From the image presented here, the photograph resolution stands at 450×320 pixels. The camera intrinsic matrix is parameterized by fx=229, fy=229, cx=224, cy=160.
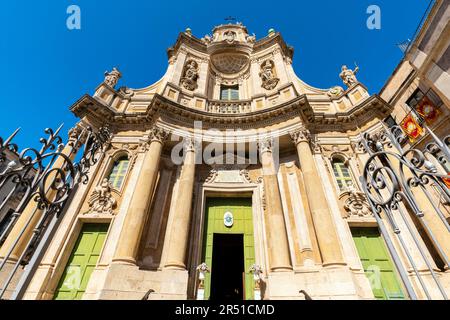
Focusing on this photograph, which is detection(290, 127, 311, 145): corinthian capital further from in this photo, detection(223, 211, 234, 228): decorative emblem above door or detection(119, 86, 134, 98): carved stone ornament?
detection(119, 86, 134, 98): carved stone ornament

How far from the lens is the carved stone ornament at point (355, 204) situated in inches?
387

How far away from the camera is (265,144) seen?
11398mm

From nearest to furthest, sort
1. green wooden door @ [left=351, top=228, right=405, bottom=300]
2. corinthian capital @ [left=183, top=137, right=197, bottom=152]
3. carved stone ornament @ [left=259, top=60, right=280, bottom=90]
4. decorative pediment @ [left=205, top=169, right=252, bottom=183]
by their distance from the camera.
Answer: green wooden door @ [left=351, top=228, right=405, bottom=300]
corinthian capital @ [left=183, top=137, right=197, bottom=152]
decorative pediment @ [left=205, top=169, right=252, bottom=183]
carved stone ornament @ [left=259, top=60, right=280, bottom=90]

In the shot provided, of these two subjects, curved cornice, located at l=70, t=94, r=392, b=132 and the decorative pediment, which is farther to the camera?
the decorative pediment

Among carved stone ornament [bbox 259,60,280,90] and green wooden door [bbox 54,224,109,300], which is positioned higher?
carved stone ornament [bbox 259,60,280,90]

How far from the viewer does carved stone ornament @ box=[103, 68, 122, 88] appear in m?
13.7

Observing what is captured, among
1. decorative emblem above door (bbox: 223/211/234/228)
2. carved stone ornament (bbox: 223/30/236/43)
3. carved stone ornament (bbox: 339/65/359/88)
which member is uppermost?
carved stone ornament (bbox: 223/30/236/43)

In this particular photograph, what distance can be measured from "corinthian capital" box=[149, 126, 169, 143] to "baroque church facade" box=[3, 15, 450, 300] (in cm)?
5

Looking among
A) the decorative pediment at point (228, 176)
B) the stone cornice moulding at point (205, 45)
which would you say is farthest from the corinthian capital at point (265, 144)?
the stone cornice moulding at point (205, 45)

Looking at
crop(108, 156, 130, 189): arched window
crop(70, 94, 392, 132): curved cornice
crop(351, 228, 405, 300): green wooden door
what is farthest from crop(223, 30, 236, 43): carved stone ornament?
crop(351, 228, 405, 300): green wooden door
